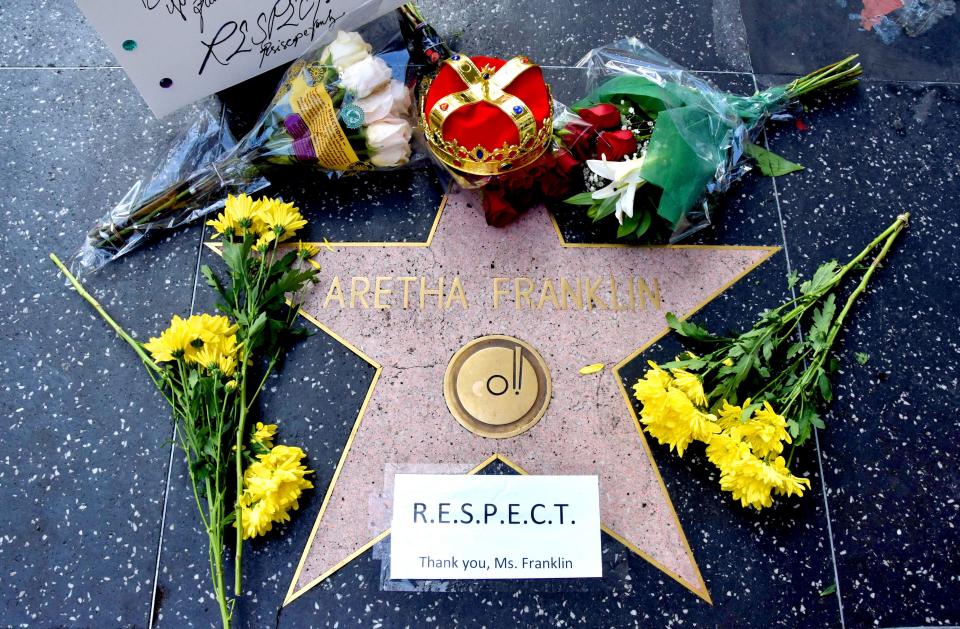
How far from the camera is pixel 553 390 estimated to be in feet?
4.56

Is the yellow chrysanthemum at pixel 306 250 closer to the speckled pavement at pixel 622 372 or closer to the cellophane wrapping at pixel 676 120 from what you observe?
the speckled pavement at pixel 622 372

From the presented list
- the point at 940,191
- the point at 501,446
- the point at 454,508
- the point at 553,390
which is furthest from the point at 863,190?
the point at 454,508

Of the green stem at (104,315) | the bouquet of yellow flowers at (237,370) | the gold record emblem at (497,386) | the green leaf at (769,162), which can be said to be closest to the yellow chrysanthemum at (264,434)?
the bouquet of yellow flowers at (237,370)

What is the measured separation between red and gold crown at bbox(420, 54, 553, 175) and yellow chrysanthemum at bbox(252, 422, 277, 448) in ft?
2.08

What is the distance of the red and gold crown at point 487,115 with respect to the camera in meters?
1.31

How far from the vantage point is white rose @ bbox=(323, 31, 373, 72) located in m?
1.37

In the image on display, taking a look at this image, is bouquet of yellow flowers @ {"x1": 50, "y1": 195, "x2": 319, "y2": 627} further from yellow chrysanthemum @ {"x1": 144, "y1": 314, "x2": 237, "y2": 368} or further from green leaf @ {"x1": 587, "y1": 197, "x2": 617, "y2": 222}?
green leaf @ {"x1": 587, "y1": 197, "x2": 617, "y2": 222}

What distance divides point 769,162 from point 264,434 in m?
1.25

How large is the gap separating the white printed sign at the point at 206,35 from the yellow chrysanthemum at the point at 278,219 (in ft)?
0.91

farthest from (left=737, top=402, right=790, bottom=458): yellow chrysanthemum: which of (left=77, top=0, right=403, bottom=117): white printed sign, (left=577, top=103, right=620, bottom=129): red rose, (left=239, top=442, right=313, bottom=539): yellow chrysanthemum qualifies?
(left=77, top=0, right=403, bottom=117): white printed sign

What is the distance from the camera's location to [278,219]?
140cm

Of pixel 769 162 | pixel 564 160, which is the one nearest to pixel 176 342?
pixel 564 160

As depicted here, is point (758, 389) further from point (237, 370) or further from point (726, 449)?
point (237, 370)

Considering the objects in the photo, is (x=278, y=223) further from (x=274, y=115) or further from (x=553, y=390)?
(x=553, y=390)
